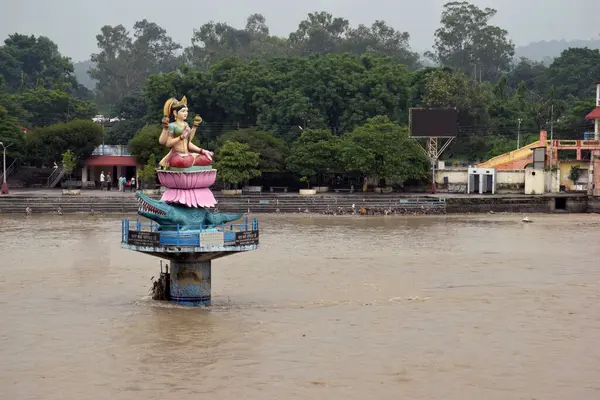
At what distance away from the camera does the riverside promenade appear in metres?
57.8

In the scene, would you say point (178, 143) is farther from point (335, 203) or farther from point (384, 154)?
point (384, 154)

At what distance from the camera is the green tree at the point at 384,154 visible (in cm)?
6388

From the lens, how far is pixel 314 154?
65500 millimetres

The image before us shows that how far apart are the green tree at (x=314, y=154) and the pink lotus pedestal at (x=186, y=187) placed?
38349 mm

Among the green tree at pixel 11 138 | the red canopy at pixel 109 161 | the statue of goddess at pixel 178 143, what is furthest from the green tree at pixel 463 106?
the statue of goddess at pixel 178 143

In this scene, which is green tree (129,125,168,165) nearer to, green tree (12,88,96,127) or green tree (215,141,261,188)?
green tree (215,141,261,188)

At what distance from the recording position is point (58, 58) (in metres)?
120

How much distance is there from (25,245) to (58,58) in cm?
8295

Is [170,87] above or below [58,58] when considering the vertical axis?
below

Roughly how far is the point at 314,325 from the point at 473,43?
A: 111 metres

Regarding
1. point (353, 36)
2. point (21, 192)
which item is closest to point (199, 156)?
point (21, 192)

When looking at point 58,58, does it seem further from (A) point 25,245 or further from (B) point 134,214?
(A) point 25,245

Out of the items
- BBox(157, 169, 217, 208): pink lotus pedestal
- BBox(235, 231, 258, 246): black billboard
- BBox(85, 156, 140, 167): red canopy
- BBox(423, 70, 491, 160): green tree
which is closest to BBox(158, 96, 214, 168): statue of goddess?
BBox(157, 169, 217, 208): pink lotus pedestal

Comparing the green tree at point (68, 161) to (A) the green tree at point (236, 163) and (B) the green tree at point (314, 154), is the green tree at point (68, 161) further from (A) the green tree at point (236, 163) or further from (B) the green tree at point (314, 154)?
(B) the green tree at point (314, 154)
